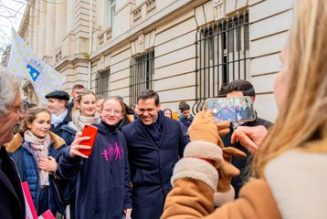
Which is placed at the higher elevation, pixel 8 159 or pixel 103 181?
pixel 8 159

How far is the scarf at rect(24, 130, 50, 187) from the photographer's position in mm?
3542

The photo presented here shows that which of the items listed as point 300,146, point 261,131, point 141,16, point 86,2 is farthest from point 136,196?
point 86,2

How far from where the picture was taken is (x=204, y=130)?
4.24 ft

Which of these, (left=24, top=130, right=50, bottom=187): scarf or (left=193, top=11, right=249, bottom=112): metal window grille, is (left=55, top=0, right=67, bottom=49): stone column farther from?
(left=24, top=130, right=50, bottom=187): scarf

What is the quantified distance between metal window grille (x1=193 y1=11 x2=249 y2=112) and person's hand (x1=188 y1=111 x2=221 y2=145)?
20.8 feet

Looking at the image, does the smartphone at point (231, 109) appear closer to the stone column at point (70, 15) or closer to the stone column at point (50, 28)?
the stone column at point (70, 15)

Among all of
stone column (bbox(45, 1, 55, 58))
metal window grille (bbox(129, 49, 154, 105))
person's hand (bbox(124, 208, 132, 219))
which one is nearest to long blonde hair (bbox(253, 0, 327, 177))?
person's hand (bbox(124, 208, 132, 219))

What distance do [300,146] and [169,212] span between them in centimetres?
51

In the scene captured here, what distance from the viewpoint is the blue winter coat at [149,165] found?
382 centimetres

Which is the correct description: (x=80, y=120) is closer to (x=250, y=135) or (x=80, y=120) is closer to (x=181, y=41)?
(x=250, y=135)

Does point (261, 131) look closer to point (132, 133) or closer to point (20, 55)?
point (132, 133)

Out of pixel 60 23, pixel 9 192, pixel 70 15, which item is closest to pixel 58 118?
pixel 9 192

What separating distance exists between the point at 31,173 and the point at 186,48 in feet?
22.6

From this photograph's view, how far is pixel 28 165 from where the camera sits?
11.3 feet
